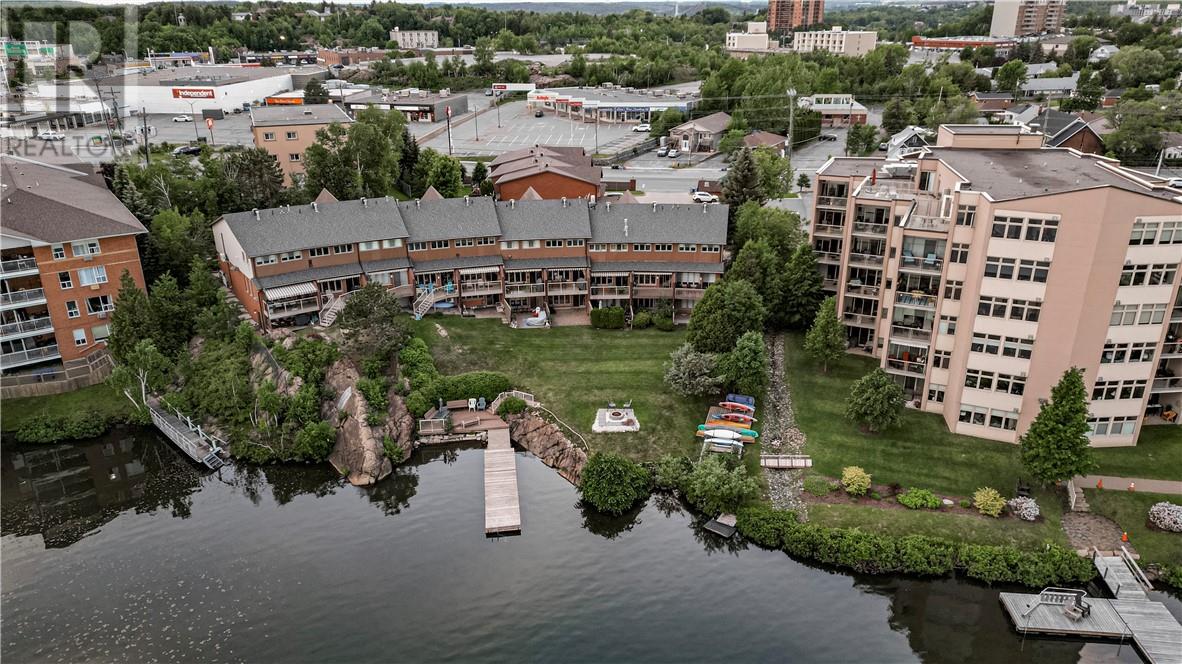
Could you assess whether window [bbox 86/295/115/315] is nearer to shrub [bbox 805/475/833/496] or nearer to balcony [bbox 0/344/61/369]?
balcony [bbox 0/344/61/369]

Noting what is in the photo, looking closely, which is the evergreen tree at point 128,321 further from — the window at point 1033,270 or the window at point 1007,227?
the window at point 1033,270

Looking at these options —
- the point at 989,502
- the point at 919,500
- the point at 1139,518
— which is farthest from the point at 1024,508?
the point at 1139,518

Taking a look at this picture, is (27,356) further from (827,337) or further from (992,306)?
(992,306)

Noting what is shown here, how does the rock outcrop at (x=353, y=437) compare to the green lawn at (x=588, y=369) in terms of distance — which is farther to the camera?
the green lawn at (x=588, y=369)

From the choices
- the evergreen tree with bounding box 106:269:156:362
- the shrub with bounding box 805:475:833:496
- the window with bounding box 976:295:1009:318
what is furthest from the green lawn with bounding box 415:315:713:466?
the evergreen tree with bounding box 106:269:156:362

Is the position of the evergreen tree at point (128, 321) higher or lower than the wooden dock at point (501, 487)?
higher

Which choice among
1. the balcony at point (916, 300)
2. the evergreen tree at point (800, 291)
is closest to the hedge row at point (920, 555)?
the balcony at point (916, 300)
